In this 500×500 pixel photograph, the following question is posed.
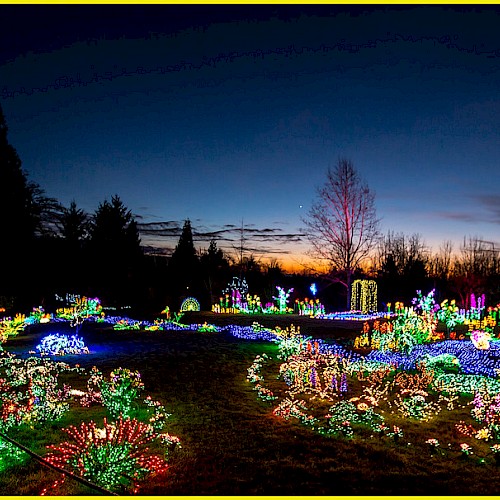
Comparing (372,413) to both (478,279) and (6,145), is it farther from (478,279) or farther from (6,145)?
(478,279)

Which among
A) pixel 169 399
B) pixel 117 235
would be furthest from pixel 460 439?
pixel 117 235

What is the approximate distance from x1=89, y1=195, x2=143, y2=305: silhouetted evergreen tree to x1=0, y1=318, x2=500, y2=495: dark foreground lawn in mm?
25629

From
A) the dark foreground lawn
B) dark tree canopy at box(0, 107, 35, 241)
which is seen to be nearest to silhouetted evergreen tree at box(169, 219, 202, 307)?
dark tree canopy at box(0, 107, 35, 241)

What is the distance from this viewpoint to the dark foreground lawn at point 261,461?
544 centimetres

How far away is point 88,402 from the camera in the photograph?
8.70m

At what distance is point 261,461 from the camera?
618 centimetres

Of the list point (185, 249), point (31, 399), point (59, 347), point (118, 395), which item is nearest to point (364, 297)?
point (59, 347)

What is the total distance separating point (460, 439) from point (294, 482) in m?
3.02

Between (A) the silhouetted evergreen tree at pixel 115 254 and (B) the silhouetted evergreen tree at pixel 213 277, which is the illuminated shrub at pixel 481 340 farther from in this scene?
(A) the silhouetted evergreen tree at pixel 115 254

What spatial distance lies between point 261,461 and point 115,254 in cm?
3550

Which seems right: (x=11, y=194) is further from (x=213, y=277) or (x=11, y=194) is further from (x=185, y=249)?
(x=185, y=249)

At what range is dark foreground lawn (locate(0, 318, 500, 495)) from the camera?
544 centimetres

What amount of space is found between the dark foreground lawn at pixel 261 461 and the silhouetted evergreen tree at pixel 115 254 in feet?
84.1

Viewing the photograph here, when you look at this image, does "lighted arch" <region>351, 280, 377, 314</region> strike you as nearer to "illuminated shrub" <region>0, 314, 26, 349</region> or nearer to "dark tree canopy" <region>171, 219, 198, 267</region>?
"illuminated shrub" <region>0, 314, 26, 349</region>
